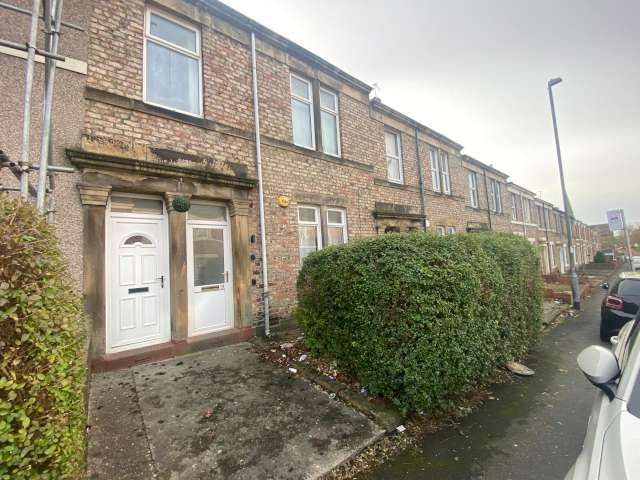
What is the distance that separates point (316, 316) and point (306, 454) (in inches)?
81.8

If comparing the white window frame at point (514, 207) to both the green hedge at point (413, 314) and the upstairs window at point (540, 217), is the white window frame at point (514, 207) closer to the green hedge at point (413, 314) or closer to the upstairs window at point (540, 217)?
the upstairs window at point (540, 217)

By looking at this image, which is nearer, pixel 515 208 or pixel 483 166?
pixel 483 166

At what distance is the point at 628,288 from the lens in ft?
20.3

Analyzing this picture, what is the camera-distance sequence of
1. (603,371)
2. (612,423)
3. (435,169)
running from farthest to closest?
(435,169) → (603,371) → (612,423)

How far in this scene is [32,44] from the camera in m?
2.57

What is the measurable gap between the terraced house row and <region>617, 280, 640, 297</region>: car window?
5.90 meters

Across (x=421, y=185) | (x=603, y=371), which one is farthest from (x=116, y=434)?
(x=421, y=185)

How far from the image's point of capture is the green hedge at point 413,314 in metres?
3.23

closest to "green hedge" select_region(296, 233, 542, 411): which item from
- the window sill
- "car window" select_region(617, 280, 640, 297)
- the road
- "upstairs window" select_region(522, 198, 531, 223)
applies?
the road

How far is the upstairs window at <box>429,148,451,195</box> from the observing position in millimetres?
12953

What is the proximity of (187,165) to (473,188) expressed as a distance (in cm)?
1580

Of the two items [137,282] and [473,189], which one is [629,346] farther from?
[473,189]

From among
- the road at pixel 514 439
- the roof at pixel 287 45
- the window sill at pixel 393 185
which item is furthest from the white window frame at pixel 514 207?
the road at pixel 514 439

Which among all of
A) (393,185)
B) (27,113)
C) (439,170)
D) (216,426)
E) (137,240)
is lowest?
(216,426)
